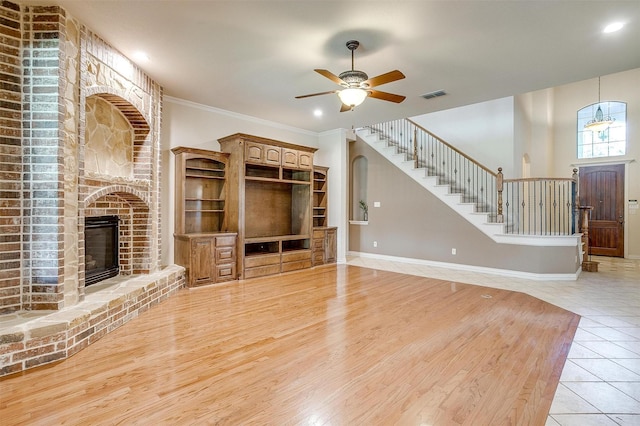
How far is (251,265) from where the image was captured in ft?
18.4

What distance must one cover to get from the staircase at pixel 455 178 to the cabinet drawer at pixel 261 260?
369 cm

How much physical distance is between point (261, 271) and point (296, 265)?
0.83 meters

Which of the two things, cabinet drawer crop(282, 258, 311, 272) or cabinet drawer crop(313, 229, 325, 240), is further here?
cabinet drawer crop(313, 229, 325, 240)

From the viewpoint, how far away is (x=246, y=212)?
241 inches

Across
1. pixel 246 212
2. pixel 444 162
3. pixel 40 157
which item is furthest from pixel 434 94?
pixel 40 157

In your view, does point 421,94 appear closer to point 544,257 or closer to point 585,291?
point 544,257

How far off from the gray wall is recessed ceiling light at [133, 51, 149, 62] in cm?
551

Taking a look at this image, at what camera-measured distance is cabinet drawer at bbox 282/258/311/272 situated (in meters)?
6.12

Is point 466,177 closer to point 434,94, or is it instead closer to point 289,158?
point 434,94

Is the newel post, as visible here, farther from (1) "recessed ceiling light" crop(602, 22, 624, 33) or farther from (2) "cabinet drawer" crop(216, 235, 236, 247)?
(2) "cabinet drawer" crop(216, 235, 236, 247)

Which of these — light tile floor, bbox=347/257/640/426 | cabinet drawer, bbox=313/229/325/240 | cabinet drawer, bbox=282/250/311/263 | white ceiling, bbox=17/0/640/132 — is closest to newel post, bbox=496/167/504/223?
light tile floor, bbox=347/257/640/426

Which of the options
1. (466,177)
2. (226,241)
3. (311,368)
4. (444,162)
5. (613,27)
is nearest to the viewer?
(311,368)

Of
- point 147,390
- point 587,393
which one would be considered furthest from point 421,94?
point 147,390

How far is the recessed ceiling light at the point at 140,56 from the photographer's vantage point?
12.3ft
